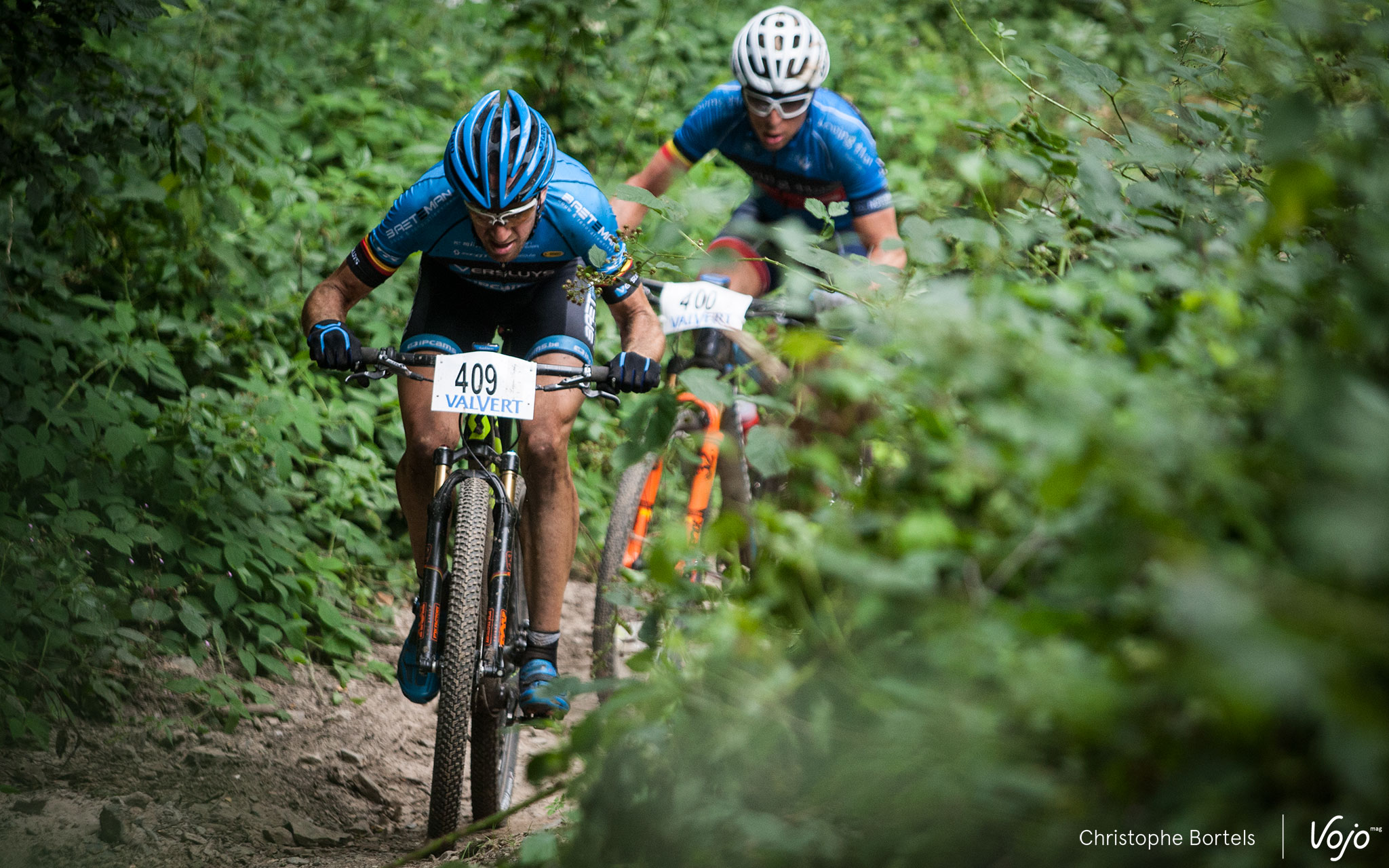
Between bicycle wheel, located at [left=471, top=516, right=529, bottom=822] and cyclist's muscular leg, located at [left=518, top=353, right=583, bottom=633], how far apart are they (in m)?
0.05

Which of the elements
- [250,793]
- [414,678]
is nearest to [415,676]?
[414,678]

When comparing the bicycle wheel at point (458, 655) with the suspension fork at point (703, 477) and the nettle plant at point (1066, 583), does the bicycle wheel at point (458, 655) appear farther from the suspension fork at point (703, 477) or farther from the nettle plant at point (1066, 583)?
the nettle plant at point (1066, 583)

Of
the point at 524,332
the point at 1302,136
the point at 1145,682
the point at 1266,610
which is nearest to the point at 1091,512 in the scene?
the point at 1145,682

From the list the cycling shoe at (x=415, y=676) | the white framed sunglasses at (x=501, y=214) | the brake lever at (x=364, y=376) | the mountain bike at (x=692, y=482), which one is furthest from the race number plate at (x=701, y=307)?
the cycling shoe at (x=415, y=676)

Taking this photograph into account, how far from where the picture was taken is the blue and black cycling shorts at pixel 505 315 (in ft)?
12.8

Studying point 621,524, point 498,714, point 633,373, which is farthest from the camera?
point 621,524

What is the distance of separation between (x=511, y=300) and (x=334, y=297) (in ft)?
2.17

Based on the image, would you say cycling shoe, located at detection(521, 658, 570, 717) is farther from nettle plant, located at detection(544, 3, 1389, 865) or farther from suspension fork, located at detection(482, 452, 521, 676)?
nettle plant, located at detection(544, 3, 1389, 865)

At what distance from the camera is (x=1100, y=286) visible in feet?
5.74

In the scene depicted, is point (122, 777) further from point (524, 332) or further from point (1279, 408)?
point (1279, 408)

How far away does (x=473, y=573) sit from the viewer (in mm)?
3404

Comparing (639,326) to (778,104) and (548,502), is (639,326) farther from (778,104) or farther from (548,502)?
(778,104)

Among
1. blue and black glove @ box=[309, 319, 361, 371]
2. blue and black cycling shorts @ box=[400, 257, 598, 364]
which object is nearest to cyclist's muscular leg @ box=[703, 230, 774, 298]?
blue and black cycling shorts @ box=[400, 257, 598, 364]

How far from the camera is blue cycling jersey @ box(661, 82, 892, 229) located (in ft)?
16.7
